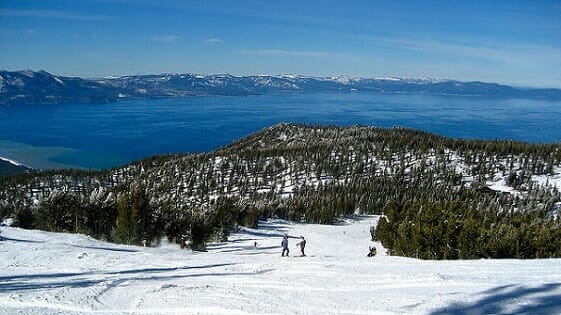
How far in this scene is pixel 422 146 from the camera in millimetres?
116750

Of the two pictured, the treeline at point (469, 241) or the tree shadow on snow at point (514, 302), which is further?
the treeline at point (469, 241)

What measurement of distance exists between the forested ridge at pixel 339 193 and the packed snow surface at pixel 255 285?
10927mm

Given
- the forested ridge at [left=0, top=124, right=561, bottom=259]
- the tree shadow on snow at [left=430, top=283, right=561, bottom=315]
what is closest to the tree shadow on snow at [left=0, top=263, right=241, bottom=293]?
the tree shadow on snow at [left=430, top=283, right=561, bottom=315]

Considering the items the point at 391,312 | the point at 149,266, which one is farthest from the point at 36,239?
the point at 391,312

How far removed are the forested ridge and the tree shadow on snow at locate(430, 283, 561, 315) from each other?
14.8 m

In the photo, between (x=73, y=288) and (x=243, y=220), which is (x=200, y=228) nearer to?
(x=243, y=220)

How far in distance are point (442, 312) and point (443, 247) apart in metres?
18.2

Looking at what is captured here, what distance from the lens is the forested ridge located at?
3381cm

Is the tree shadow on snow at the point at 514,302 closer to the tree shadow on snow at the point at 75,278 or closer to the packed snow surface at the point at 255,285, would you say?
the packed snow surface at the point at 255,285

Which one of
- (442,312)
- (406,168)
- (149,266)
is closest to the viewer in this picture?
(442,312)

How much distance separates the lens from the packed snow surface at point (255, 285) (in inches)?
559

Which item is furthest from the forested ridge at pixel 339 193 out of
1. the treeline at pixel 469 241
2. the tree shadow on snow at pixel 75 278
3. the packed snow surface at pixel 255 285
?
the tree shadow on snow at pixel 75 278

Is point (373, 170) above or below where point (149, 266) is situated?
below

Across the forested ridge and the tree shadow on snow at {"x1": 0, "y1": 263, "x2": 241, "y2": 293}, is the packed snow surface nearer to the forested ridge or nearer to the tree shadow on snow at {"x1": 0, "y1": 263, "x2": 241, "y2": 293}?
the tree shadow on snow at {"x1": 0, "y1": 263, "x2": 241, "y2": 293}
